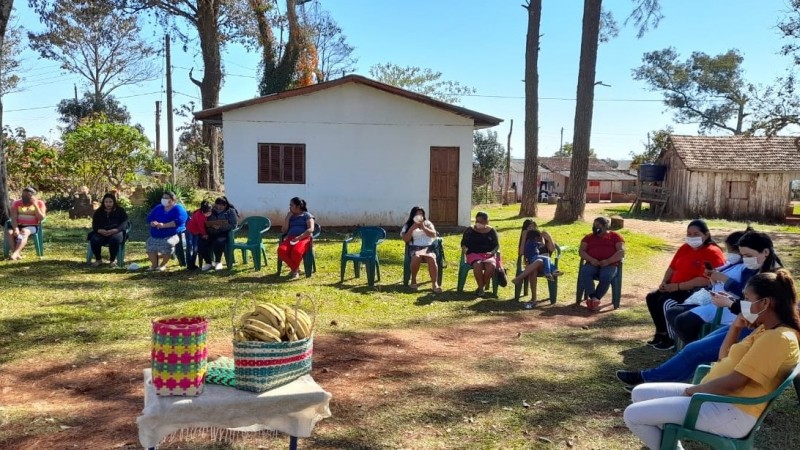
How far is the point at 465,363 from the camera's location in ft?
18.2

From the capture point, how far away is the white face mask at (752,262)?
4.84 m

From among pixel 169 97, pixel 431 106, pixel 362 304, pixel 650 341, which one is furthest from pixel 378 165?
pixel 169 97

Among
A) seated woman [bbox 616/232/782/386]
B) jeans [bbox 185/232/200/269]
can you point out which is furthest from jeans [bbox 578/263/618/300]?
jeans [bbox 185/232/200/269]

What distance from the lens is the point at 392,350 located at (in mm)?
5914

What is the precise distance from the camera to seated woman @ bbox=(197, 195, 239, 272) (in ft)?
32.6

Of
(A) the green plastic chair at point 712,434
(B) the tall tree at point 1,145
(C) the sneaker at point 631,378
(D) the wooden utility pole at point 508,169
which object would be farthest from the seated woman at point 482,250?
(D) the wooden utility pole at point 508,169

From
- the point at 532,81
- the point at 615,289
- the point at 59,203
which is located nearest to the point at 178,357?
the point at 615,289

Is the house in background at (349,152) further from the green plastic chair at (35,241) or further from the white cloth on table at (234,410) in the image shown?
the white cloth on table at (234,410)

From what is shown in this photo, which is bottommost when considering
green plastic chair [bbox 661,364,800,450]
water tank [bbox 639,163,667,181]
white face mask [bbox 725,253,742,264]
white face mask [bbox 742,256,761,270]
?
green plastic chair [bbox 661,364,800,450]

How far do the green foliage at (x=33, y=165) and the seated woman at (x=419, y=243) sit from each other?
1415 centimetres

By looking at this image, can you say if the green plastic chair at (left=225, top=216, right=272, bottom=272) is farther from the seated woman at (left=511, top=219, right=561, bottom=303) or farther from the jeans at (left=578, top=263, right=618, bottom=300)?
the jeans at (left=578, top=263, right=618, bottom=300)

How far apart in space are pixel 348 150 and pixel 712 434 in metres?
12.8

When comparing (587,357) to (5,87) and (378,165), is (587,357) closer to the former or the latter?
(378,165)

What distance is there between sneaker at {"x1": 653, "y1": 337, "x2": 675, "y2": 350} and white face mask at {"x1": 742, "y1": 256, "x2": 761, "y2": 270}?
145 centimetres
